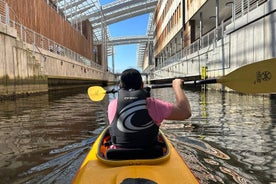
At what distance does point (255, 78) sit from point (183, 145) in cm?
173

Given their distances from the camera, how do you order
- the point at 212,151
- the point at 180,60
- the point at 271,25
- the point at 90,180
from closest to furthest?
the point at 90,180 < the point at 212,151 < the point at 271,25 < the point at 180,60

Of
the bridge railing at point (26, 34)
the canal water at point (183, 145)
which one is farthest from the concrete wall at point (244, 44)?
the bridge railing at point (26, 34)

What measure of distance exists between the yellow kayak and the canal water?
2.57 ft

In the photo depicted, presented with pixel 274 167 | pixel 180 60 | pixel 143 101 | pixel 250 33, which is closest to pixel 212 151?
pixel 274 167

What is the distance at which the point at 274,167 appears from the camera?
4.58m

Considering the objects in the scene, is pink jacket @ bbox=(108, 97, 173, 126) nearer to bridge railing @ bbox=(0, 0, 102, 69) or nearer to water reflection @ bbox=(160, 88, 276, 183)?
water reflection @ bbox=(160, 88, 276, 183)

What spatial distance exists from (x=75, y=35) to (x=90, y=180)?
→ 44.8 m

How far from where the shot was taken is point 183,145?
6004 millimetres

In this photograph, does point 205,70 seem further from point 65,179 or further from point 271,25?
point 65,179

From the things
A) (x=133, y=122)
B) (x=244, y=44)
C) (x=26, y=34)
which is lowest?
(x=133, y=122)

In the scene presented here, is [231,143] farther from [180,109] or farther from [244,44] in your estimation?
[244,44]

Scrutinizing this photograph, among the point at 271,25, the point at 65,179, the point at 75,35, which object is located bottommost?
the point at 65,179

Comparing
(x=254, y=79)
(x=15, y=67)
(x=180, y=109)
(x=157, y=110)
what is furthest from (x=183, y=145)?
(x=15, y=67)

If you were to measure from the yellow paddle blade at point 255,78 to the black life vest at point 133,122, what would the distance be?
2477mm
